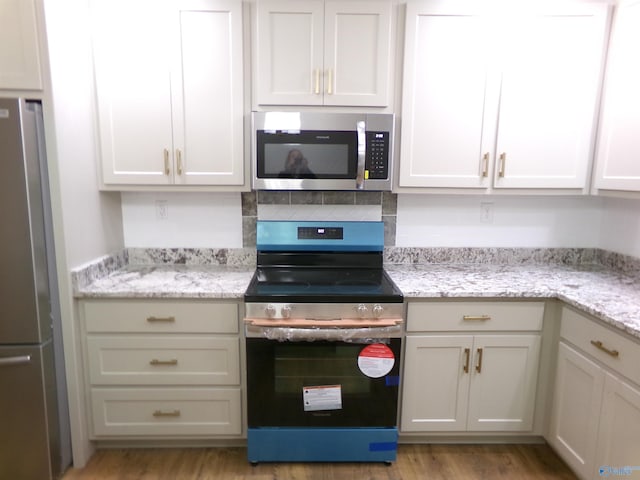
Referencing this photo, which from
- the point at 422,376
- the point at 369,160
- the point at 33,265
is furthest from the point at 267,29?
the point at 422,376

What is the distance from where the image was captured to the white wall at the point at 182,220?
2.31 meters

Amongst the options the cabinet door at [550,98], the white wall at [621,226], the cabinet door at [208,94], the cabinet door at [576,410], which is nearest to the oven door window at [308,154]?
the cabinet door at [208,94]

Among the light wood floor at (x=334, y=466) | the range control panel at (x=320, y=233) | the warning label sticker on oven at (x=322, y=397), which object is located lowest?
the light wood floor at (x=334, y=466)

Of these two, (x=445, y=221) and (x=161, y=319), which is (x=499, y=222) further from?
(x=161, y=319)

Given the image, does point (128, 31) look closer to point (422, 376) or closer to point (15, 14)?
point (15, 14)

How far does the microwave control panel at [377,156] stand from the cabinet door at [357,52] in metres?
0.17

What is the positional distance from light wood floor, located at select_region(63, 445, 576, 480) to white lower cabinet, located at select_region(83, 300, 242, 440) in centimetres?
13

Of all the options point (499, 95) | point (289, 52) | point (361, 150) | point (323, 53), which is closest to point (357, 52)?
point (323, 53)

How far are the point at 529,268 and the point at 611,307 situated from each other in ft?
2.27

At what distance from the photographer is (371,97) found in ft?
6.44

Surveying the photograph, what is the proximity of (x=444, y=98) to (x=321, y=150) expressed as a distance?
685mm

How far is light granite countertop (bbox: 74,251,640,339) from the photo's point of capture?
176 centimetres

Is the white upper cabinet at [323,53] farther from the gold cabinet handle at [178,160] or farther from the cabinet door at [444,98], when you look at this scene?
the gold cabinet handle at [178,160]

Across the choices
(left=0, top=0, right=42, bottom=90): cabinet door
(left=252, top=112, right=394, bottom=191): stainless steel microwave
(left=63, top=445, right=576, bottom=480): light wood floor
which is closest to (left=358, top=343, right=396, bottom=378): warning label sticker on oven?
(left=63, top=445, right=576, bottom=480): light wood floor
